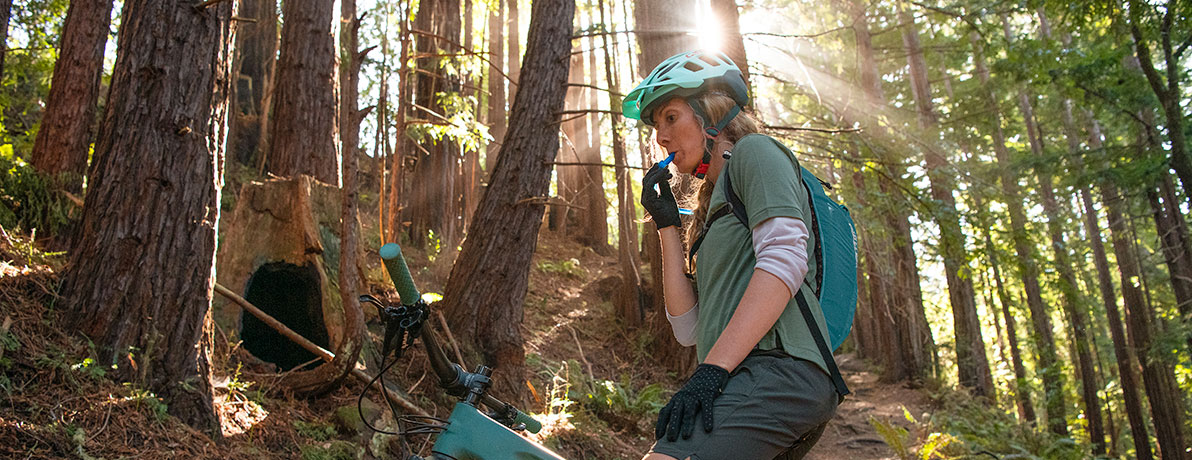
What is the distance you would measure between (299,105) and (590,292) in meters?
6.85

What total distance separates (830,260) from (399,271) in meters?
1.31

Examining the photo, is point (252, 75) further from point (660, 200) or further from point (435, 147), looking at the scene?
point (660, 200)

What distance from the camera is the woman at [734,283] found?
2.06 metres

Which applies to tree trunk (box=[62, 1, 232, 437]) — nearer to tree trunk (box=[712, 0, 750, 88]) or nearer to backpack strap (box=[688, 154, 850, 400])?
backpack strap (box=[688, 154, 850, 400])

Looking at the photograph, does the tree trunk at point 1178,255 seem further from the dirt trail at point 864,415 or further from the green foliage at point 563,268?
the green foliage at point 563,268

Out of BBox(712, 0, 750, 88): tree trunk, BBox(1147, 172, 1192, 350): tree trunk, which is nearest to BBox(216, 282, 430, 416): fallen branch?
BBox(712, 0, 750, 88): tree trunk

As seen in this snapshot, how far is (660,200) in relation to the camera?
2779 mm

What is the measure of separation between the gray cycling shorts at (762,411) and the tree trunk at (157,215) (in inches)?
144

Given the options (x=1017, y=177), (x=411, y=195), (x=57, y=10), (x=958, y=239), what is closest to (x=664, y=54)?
(x=958, y=239)

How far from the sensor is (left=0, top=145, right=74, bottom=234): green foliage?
5648 millimetres

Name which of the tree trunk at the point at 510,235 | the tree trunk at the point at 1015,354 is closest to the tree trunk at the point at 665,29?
the tree trunk at the point at 510,235

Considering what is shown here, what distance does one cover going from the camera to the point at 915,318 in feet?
52.3

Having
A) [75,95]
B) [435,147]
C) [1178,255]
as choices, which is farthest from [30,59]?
[1178,255]

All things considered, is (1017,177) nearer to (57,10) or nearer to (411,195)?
(411,195)
